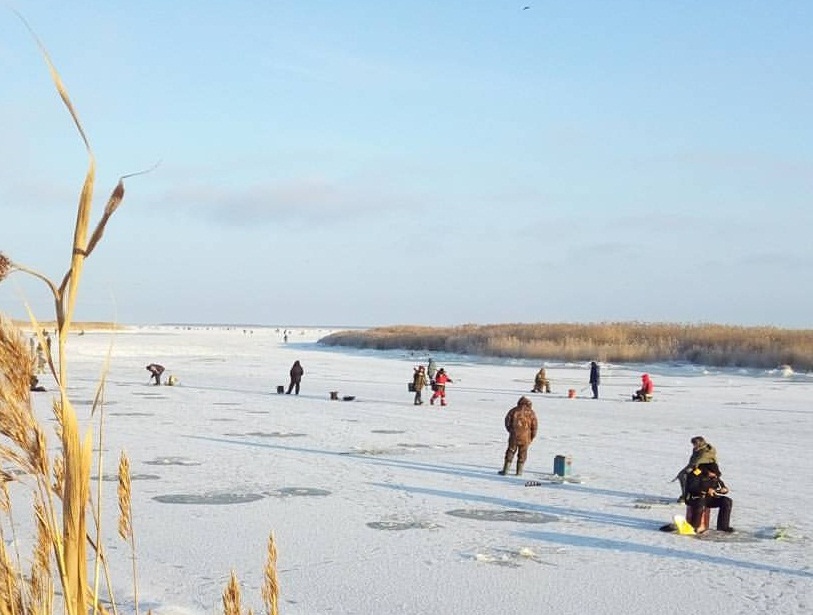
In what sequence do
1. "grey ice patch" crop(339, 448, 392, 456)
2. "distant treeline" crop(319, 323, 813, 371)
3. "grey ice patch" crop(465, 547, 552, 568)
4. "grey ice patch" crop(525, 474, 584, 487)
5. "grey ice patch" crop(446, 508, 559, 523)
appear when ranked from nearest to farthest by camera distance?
1. "grey ice patch" crop(465, 547, 552, 568)
2. "grey ice patch" crop(446, 508, 559, 523)
3. "grey ice patch" crop(525, 474, 584, 487)
4. "grey ice patch" crop(339, 448, 392, 456)
5. "distant treeline" crop(319, 323, 813, 371)

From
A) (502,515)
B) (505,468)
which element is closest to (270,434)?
(505,468)

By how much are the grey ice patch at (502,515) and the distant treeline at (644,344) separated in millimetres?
40079

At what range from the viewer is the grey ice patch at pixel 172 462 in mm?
14195

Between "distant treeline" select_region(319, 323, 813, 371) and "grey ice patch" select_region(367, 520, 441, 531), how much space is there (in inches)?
1628

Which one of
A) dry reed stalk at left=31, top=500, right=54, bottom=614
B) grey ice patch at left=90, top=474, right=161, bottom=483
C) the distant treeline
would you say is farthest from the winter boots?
the distant treeline

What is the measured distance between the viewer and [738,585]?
791cm

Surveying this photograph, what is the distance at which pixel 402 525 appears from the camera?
10.2 metres

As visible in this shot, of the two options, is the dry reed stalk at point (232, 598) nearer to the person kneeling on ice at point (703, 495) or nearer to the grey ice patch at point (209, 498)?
the person kneeling on ice at point (703, 495)

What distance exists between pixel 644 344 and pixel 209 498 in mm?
50583

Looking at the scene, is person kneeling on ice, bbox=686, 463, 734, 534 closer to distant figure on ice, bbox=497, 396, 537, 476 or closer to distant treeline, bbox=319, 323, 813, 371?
distant figure on ice, bbox=497, 396, 537, 476

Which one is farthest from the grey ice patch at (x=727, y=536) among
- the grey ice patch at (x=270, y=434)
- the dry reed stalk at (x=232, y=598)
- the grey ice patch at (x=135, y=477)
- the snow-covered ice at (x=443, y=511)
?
the grey ice patch at (x=270, y=434)

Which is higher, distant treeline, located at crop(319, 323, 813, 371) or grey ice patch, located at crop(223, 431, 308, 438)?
distant treeline, located at crop(319, 323, 813, 371)

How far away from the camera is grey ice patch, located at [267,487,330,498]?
11.9m

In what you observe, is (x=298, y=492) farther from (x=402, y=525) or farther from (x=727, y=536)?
(x=727, y=536)
